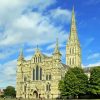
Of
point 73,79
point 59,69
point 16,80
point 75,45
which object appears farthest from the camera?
point 75,45

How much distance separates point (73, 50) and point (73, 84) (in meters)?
48.7

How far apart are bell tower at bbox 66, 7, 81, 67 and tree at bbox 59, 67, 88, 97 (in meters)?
41.7

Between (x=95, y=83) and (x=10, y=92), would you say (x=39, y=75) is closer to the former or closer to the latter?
(x=95, y=83)

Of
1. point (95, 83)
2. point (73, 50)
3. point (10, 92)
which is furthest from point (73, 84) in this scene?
point (73, 50)

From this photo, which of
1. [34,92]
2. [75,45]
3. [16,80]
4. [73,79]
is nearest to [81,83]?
[73,79]

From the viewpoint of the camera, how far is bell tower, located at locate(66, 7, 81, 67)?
140625 millimetres

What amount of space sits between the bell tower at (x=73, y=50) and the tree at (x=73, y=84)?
41.7m

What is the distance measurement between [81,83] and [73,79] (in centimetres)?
307

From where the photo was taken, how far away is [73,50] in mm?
141875

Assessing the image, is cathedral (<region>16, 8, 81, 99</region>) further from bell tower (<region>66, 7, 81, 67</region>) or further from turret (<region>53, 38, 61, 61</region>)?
bell tower (<region>66, 7, 81, 67</region>)

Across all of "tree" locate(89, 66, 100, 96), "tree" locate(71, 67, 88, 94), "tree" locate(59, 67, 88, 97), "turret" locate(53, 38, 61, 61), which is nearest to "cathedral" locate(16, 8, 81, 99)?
"turret" locate(53, 38, 61, 61)

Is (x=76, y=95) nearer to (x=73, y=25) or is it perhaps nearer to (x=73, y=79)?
(x=73, y=79)

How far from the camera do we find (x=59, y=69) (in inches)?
4188

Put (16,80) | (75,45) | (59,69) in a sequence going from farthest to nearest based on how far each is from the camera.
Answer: (75,45)
(16,80)
(59,69)
